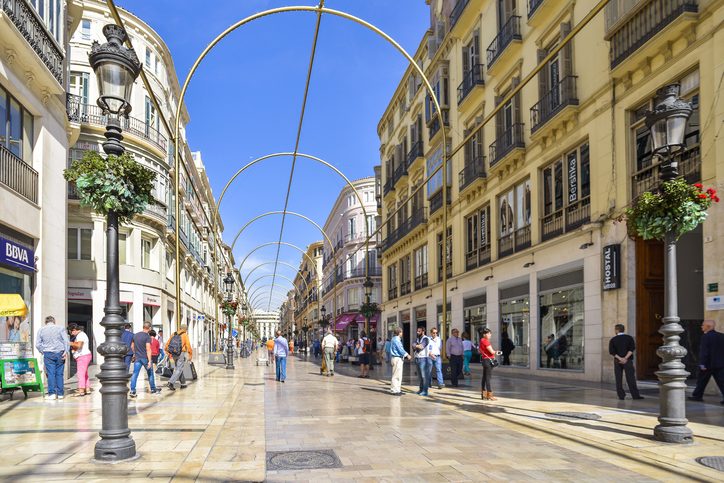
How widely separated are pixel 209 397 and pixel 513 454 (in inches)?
357

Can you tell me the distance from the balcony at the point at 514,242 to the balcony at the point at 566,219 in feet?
4.17

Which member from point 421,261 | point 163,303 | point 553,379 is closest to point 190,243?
point 163,303

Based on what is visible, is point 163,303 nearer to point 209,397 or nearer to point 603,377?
point 209,397

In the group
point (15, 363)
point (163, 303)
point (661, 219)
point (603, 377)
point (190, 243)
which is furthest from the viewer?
point (190, 243)

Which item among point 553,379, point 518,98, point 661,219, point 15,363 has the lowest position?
point 553,379

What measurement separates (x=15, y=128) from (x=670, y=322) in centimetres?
1399

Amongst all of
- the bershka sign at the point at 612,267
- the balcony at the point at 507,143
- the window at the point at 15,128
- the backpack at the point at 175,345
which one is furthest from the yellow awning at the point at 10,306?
the balcony at the point at 507,143

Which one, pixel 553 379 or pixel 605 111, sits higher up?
pixel 605 111

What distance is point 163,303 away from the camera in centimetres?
3631

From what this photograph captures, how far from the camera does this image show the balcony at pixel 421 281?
3579cm

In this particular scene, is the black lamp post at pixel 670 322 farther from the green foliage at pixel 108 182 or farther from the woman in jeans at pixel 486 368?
the green foliage at pixel 108 182

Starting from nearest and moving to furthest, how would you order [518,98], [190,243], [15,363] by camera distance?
[15,363]
[518,98]
[190,243]

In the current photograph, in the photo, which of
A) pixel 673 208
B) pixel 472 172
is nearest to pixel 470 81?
A: pixel 472 172

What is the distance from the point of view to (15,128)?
14.8m
